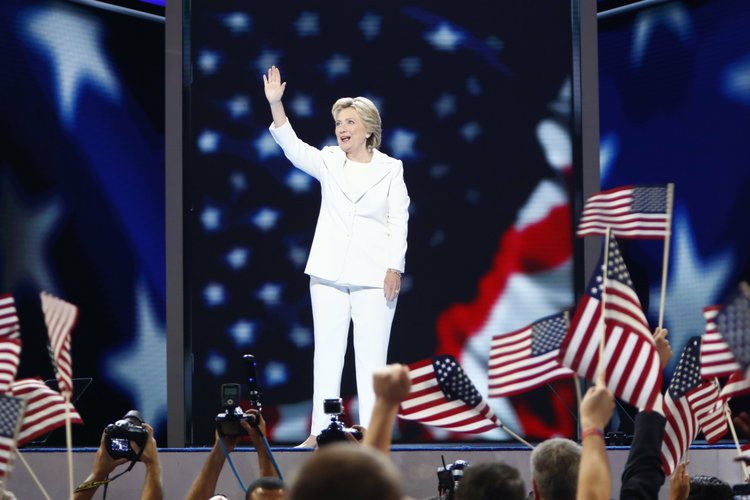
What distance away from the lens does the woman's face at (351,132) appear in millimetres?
6656

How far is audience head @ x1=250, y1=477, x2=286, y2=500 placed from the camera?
3107 millimetres

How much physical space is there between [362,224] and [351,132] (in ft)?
1.76

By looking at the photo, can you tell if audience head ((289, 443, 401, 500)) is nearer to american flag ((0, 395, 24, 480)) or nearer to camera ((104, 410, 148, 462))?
american flag ((0, 395, 24, 480))

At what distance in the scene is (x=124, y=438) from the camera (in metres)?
3.80

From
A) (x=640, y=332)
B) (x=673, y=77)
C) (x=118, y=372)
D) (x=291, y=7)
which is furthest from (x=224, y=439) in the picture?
(x=673, y=77)

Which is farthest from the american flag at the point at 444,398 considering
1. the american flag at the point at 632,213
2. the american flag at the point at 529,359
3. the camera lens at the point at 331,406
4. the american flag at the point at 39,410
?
the american flag at the point at 39,410

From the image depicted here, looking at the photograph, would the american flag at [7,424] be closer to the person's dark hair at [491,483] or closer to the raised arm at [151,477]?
the raised arm at [151,477]

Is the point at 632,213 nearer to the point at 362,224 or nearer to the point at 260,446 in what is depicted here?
the point at 260,446

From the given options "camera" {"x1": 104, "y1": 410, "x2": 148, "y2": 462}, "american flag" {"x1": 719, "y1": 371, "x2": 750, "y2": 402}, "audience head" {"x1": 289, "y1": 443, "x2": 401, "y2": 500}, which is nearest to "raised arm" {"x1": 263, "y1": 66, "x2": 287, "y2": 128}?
"camera" {"x1": 104, "y1": 410, "x2": 148, "y2": 462}

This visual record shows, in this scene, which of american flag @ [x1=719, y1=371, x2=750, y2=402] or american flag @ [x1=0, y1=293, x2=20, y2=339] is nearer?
american flag @ [x1=719, y1=371, x2=750, y2=402]

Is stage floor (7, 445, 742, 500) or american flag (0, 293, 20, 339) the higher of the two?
american flag (0, 293, 20, 339)

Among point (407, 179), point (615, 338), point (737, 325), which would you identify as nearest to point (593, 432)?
point (737, 325)

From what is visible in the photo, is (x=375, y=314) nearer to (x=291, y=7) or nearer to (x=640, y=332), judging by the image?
(x=291, y=7)

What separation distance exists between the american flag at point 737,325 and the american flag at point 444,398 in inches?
51.4
